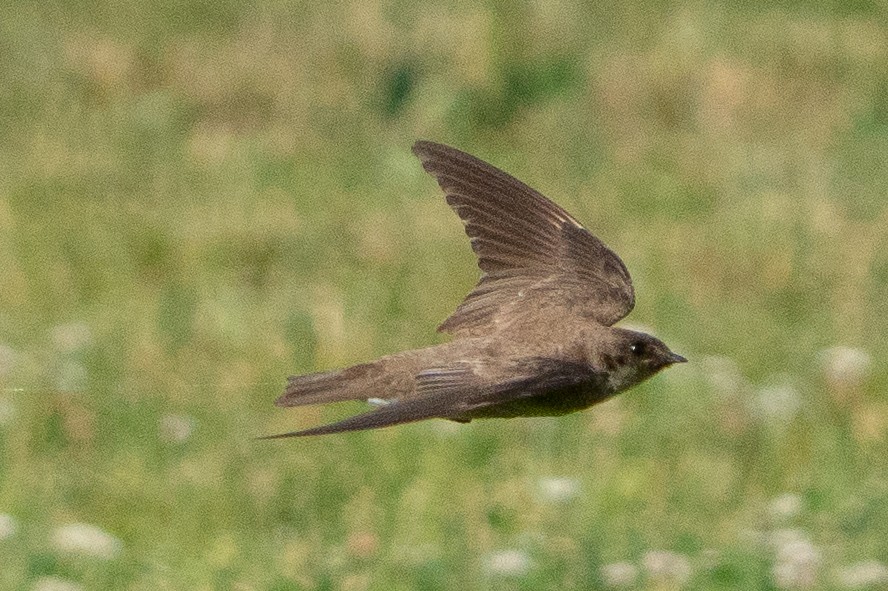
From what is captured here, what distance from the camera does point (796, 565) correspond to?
451 centimetres

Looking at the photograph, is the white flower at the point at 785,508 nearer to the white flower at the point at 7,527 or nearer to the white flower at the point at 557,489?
the white flower at the point at 557,489

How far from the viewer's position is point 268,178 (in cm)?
856

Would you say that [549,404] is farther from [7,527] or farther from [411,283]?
[411,283]

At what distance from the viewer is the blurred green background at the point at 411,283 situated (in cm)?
495

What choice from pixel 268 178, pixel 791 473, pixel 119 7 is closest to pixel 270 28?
pixel 119 7

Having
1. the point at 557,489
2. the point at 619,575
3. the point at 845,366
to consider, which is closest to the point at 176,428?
the point at 557,489

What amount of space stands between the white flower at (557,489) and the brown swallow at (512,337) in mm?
470

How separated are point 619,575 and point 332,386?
76 centimetres

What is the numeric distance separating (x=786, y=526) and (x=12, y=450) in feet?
6.73

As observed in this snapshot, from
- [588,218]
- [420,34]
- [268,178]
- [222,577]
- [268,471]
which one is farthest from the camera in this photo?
[420,34]

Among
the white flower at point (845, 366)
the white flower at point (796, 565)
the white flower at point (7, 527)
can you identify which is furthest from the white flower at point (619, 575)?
the white flower at point (845, 366)

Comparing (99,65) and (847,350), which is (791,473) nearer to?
(847,350)

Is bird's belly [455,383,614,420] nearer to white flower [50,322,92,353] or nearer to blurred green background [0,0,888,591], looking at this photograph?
blurred green background [0,0,888,591]

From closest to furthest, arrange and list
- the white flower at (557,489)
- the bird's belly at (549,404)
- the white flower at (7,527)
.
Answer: the bird's belly at (549,404), the white flower at (7,527), the white flower at (557,489)
